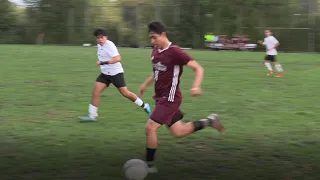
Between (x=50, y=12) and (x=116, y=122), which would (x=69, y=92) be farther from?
(x=50, y=12)

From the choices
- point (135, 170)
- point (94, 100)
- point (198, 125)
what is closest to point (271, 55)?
point (94, 100)

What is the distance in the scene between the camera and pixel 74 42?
3716cm

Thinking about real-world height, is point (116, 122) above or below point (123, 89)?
below

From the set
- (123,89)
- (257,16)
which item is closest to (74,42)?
(257,16)

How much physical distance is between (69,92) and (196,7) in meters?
22.6

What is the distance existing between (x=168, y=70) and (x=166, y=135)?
197cm

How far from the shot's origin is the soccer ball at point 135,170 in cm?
547

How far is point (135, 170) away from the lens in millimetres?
5496

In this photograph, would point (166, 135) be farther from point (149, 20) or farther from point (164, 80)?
point (149, 20)

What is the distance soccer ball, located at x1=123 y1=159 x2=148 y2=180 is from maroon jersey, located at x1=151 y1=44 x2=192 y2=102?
0.94m

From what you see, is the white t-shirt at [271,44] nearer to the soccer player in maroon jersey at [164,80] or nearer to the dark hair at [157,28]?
the soccer player in maroon jersey at [164,80]

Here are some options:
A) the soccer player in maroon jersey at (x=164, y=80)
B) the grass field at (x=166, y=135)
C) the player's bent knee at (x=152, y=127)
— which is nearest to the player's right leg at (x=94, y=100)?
the grass field at (x=166, y=135)

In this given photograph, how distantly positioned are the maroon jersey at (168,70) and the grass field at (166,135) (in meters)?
0.92

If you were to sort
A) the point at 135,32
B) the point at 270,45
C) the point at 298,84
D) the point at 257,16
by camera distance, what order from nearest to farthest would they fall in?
the point at 298,84, the point at 270,45, the point at 257,16, the point at 135,32
